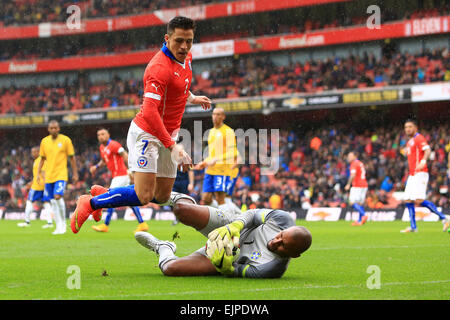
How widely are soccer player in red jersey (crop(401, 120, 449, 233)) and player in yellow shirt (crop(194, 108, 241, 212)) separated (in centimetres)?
377

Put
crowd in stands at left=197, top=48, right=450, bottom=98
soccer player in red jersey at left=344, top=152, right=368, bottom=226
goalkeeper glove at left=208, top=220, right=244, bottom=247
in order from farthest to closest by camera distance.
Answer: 1. crowd in stands at left=197, top=48, right=450, bottom=98
2. soccer player in red jersey at left=344, top=152, right=368, bottom=226
3. goalkeeper glove at left=208, top=220, right=244, bottom=247

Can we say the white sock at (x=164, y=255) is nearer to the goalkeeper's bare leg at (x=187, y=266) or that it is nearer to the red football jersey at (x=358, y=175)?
the goalkeeper's bare leg at (x=187, y=266)

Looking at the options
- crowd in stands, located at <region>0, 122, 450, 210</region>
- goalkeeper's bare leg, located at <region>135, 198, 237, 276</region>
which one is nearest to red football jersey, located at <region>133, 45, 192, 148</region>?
goalkeeper's bare leg, located at <region>135, 198, 237, 276</region>

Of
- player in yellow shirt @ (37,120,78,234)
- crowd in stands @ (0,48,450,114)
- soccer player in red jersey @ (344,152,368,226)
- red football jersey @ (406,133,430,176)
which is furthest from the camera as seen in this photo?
crowd in stands @ (0,48,450,114)

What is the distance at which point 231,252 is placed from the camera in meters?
5.98

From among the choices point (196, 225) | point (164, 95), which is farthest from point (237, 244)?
point (164, 95)

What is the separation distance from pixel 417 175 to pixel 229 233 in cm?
972

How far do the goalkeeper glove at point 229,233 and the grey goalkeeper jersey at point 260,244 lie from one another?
0.76 ft

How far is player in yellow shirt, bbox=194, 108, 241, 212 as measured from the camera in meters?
14.5

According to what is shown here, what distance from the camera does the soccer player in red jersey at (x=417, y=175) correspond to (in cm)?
1438

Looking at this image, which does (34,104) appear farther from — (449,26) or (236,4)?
Result: (449,26)

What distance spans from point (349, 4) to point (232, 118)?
8.76 meters

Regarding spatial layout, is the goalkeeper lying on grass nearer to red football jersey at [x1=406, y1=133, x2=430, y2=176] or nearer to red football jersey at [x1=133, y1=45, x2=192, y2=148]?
red football jersey at [x1=133, y1=45, x2=192, y2=148]
